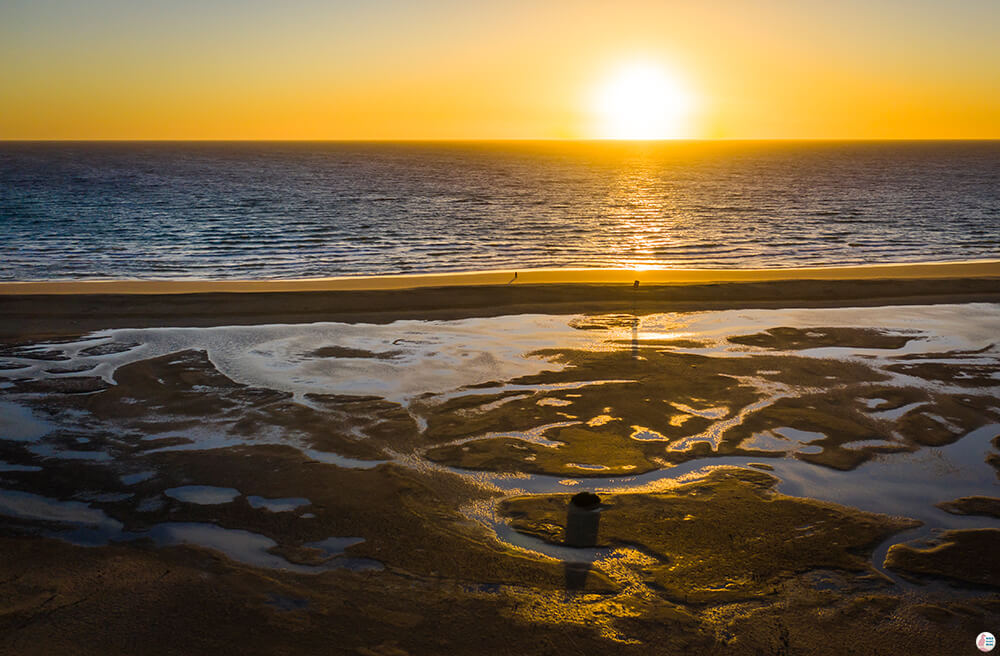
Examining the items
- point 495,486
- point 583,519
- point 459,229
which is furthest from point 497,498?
point 459,229

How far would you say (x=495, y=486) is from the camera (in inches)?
391

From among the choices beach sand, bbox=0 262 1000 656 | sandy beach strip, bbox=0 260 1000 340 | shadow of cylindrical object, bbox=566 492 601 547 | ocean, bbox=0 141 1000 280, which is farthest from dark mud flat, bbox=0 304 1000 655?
ocean, bbox=0 141 1000 280

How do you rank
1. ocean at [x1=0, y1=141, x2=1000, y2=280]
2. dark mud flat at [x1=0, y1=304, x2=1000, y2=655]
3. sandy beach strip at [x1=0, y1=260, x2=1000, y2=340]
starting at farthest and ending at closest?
1. ocean at [x1=0, y1=141, x2=1000, y2=280]
2. sandy beach strip at [x1=0, y1=260, x2=1000, y2=340]
3. dark mud flat at [x1=0, y1=304, x2=1000, y2=655]

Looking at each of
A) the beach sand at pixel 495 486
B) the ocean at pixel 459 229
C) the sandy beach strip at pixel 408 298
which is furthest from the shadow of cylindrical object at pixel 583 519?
the ocean at pixel 459 229

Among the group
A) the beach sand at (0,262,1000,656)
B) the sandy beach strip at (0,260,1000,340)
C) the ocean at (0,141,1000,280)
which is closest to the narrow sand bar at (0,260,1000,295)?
the sandy beach strip at (0,260,1000,340)

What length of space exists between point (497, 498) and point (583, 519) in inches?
49.4

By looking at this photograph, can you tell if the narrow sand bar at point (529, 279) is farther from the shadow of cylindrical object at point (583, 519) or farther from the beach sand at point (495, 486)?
the shadow of cylindrical object at point (583, 519)

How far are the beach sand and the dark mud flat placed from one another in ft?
0.14

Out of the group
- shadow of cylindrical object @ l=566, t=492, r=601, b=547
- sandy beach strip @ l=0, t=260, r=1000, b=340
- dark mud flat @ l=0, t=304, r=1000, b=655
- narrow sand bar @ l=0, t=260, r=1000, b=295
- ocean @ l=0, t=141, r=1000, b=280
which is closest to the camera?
dark mud flat @ l=0, t=304, r=1000, b=655

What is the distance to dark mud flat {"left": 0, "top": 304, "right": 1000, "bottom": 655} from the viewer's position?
6.89 meters

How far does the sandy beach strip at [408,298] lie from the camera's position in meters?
20.2

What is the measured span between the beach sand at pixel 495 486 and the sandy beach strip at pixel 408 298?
3.04ft

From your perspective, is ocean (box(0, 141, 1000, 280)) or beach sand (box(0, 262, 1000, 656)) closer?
beach sand (box(0, 262, 1000, 656))

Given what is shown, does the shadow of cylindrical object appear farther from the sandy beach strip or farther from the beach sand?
the sandy beach strip
